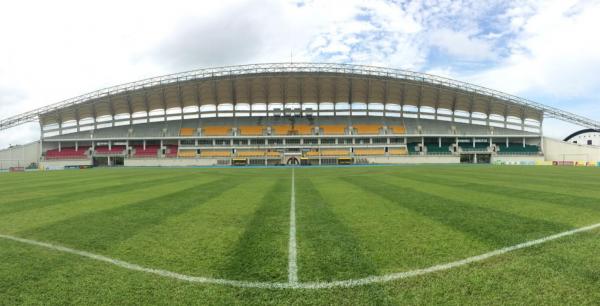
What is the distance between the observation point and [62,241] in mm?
5180

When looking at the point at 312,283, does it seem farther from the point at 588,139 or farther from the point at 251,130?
the point at 588,139

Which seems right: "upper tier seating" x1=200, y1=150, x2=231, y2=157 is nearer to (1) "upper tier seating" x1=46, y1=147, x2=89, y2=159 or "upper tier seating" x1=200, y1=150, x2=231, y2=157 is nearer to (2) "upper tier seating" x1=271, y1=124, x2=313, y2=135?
(2) "upper tier seating" x1=271, y1=124, x2=313, y2=135

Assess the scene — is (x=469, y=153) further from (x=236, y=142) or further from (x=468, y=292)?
(x=468, y=292)

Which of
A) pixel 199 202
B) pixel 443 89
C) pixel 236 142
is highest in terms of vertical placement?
pixel 443 89

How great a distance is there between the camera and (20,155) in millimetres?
58188

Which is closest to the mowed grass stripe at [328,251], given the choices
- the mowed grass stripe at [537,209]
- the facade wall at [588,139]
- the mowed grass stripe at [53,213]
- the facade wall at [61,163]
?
the mowed grass stripe at [537,209]

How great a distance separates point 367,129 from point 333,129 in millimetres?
7390

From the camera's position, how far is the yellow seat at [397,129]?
2448 inches

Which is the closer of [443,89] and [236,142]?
[443,89]

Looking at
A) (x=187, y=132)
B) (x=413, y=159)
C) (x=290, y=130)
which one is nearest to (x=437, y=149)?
(x=413, y=159)

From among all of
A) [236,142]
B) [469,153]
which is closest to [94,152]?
[236,142]

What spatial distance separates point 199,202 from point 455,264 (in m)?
7.64

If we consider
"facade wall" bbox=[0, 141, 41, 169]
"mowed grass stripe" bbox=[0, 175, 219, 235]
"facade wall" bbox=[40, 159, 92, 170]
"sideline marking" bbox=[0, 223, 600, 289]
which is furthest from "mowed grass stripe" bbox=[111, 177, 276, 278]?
"facade wall" bbox=[0, 141, 41, 169]

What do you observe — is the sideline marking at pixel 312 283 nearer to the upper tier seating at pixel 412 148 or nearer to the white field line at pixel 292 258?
the white field line at pixel 292 258
